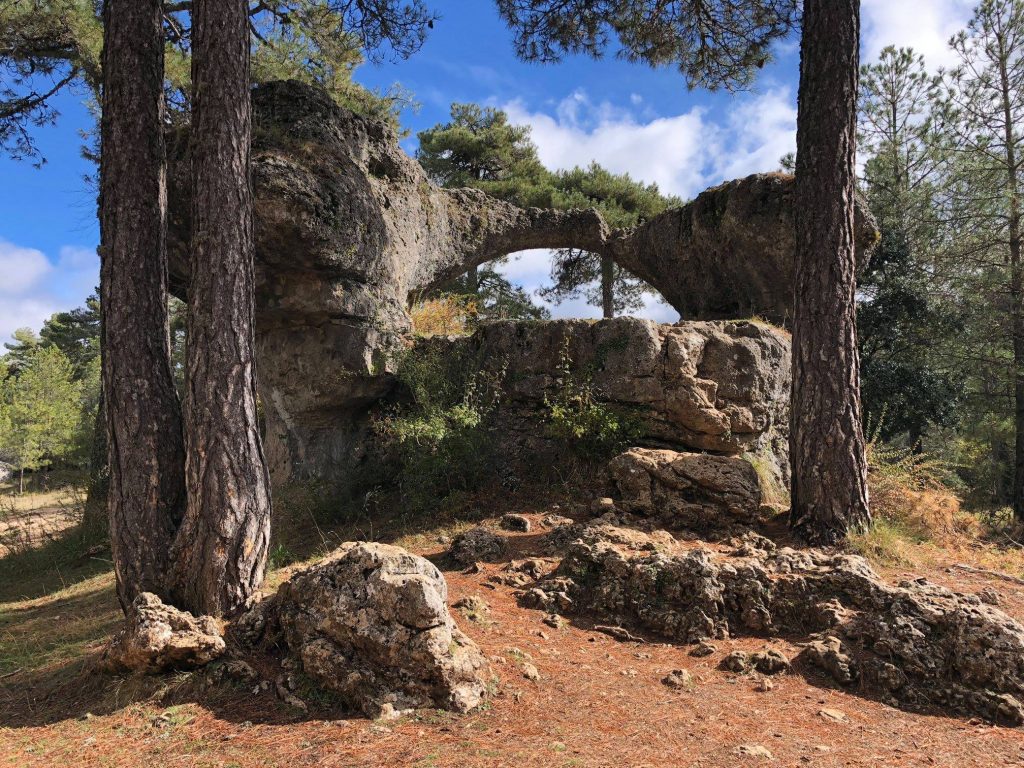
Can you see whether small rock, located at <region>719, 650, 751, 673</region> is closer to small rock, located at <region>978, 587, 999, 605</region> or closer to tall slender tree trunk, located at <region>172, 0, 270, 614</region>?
small rock, located at <region>978, 587, 999, 605</region>

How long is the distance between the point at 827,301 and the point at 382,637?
5.61m

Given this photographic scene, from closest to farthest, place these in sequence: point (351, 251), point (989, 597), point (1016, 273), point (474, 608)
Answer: point (474, 608) → point (989, 597) → point (351, 251) → point (1016, 273)

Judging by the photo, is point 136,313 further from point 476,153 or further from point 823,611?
point 476,153

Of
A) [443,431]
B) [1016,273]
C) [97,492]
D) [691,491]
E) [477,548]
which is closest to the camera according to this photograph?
[477,548]

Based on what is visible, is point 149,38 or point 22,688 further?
point 149,38

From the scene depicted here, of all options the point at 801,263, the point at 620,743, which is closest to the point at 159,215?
the point at 620,743

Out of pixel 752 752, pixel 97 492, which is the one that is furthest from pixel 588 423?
pixel 97 492

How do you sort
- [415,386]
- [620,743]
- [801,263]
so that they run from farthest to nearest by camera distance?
[415,386], [801,263], [620,743]

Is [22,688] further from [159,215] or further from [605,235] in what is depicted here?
[605,235]

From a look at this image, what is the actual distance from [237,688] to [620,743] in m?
2.24

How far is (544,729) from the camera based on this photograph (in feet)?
10.4

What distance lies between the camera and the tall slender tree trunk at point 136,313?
14.3 ft

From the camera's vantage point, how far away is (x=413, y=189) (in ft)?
34.7

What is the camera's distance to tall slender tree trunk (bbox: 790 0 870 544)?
21.0 feet
